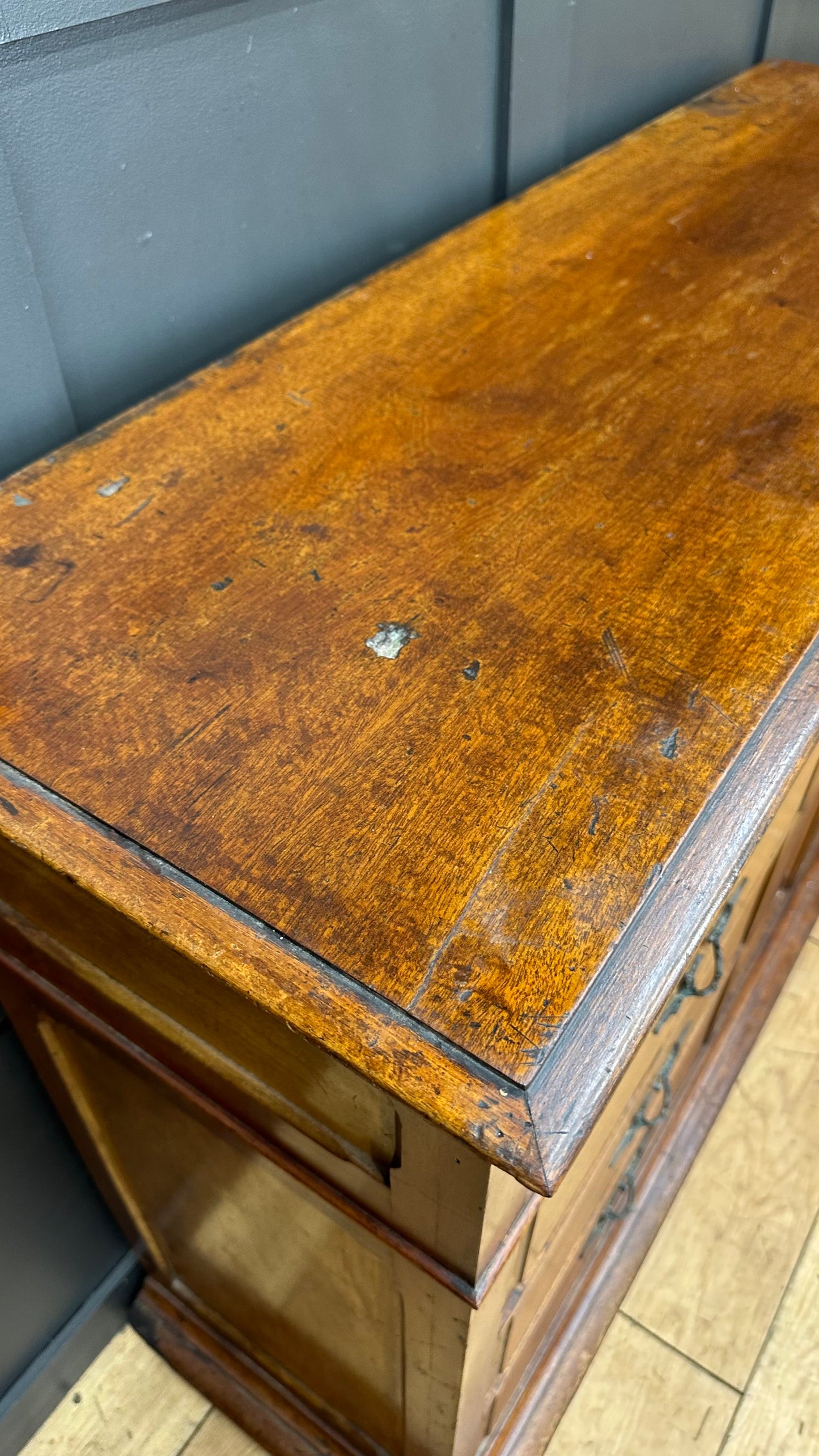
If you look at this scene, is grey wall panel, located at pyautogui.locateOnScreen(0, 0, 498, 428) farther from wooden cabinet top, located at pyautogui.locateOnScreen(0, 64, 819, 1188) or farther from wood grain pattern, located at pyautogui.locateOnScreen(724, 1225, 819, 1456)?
wood grain pattern, located at pyautogui.locateOnScreen(724, 1225, 819, 1456)

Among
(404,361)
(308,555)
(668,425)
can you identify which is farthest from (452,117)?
(308,555)

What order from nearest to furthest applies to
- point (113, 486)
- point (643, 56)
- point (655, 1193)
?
point (113, 486), point (655, 1193), point (643, 56)

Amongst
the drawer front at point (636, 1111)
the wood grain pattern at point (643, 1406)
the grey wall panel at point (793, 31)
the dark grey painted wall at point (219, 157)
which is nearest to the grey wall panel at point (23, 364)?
the dark grey painted wall at point (219, 157)

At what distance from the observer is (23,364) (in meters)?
0.80

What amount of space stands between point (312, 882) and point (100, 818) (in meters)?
0.12

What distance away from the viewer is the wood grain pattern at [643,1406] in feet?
3.72

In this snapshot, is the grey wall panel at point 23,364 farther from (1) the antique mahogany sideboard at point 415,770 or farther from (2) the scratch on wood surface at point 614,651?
(2) the scratch on wood surface at point 614,651

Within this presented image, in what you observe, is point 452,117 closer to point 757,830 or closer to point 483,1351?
point 757,830

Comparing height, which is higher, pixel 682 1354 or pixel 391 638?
pixel 391 638

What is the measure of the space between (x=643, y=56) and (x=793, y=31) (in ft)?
1.98

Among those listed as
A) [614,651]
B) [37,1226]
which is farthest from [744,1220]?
[614,651]

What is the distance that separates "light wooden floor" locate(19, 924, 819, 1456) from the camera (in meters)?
1.14

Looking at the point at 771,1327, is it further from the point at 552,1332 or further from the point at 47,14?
the point at 47,14

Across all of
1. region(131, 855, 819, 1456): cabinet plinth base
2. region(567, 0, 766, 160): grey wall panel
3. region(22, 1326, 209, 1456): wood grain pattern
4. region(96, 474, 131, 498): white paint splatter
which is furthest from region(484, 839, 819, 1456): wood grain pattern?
region(567, 0, 766, 160): grey wall panel
